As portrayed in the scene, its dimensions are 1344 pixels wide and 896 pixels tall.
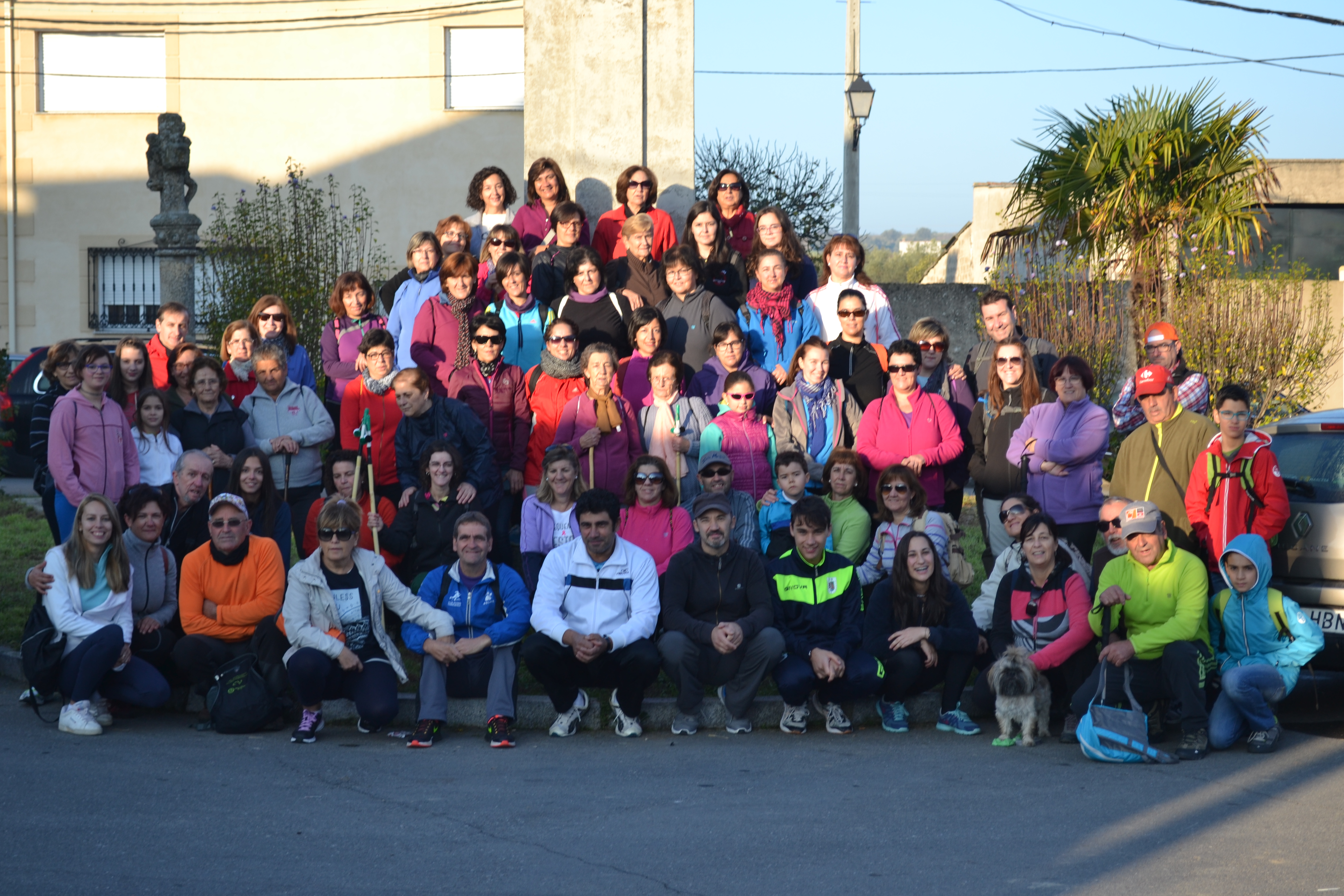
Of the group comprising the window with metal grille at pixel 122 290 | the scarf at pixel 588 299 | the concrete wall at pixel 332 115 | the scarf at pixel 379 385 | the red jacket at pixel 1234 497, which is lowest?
the red jacket at pixel 1234 497

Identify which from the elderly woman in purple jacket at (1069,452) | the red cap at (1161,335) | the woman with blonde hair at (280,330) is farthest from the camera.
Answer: the woman with blonde hair at (280,330)

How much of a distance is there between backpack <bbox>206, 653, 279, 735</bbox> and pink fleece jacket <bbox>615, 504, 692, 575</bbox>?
217 cm

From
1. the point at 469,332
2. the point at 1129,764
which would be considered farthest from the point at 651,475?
the point at 1129,764

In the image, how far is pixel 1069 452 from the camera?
809cm

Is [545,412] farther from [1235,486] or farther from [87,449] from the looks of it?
[1235,486]

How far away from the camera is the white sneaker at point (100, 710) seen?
284 inches

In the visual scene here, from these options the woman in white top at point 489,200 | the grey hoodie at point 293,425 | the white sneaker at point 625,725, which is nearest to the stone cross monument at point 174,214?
the woman in white top at point 489,200

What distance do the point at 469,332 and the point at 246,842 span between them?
4428 millimetres

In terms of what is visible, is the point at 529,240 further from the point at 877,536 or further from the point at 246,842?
the point at 246,842

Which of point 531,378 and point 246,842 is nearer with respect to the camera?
point 246,842

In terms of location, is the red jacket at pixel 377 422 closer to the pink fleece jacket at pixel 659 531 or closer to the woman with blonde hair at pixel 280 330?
the woman with blonde hair at pixel 280 330

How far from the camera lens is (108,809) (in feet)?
19.0

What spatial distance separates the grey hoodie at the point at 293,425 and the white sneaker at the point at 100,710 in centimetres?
179

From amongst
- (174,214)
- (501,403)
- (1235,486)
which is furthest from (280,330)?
(174,214)
